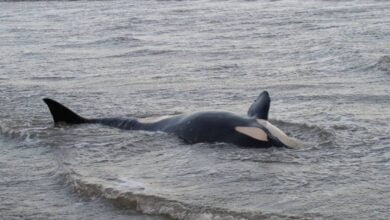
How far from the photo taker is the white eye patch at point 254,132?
8.59 metres

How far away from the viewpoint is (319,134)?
30.5 feet

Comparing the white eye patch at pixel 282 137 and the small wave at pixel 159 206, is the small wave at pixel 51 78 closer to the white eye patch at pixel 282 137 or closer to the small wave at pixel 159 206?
the white eye patch at pixel 282 137

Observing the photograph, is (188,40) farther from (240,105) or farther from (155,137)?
(155,137)

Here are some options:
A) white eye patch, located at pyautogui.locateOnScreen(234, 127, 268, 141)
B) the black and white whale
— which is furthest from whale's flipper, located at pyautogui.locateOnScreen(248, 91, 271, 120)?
white eye patch, located at pyautogui.locateOnScreen(234, 127, 268, 141)

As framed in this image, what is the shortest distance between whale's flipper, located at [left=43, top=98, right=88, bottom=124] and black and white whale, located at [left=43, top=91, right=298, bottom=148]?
12 cm

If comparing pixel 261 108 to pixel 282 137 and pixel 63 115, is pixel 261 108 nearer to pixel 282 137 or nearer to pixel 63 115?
pixel 282 137

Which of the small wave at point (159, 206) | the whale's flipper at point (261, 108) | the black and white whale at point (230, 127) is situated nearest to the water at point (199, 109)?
the small wave at point (159, 206)

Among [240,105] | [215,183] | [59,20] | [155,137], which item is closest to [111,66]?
[240,105]

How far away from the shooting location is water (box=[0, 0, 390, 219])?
23.1 ft

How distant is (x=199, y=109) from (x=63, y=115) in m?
1.96

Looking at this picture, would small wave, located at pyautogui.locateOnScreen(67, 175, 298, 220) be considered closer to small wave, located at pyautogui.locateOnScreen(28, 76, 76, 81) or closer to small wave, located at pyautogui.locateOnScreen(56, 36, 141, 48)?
small wave, located at pyautogui.locateOnScreen(28, 76, 76, 81)

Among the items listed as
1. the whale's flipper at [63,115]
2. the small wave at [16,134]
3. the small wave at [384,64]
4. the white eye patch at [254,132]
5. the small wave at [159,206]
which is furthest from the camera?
the small wave at [384,64]

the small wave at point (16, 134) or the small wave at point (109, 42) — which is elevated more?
the small wave at point (16, 134)

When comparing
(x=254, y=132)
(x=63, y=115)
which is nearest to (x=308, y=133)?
(x=254, y=132)
